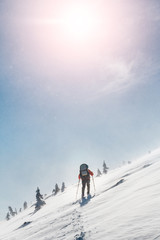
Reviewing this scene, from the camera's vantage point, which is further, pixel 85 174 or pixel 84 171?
pixel 84 171

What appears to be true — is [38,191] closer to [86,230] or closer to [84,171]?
[84,171]

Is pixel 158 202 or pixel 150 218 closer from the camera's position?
pixel 150 218

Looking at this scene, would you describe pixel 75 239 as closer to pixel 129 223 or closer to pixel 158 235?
pixel 129 223

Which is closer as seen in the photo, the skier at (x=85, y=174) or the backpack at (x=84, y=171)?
the skier at (x=85, y=174)

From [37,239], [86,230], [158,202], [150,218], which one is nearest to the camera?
[150,218]

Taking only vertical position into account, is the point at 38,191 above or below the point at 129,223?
above

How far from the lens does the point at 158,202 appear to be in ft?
15.8

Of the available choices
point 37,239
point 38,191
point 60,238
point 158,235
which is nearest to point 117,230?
point 158,235

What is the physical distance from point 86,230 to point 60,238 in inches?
A: 45.0

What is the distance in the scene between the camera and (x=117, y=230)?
4160mm

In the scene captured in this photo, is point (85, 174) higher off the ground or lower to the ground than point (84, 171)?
lower

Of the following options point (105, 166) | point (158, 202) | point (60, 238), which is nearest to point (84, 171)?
point (60, 238)

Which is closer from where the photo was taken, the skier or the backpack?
the skier

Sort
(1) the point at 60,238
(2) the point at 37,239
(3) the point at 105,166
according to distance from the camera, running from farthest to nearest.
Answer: (3) the point at 105,166 → (2) the point at 37,239 → (1) the point at 60,238
